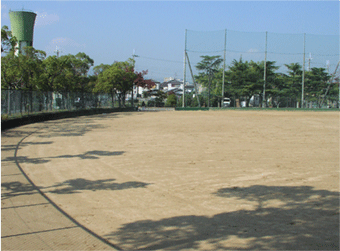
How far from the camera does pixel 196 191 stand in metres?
7.42

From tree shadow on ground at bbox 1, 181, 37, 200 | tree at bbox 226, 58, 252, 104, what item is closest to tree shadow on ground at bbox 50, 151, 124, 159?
tree shadow on ground at bbox 1, 181, 37, 200

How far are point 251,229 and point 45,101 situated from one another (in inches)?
983

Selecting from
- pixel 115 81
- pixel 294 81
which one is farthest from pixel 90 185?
pixel 294 81

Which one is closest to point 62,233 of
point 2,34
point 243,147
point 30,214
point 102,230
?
point 102,230

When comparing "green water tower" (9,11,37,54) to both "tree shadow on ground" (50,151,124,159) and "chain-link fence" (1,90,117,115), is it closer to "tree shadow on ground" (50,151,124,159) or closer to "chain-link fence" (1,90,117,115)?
"chain-link fence" (1,90,117,115)

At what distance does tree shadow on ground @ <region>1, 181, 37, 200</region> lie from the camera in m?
6.97

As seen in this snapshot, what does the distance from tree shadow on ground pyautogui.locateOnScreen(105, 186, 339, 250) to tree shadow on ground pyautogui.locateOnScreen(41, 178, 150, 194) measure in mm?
2193

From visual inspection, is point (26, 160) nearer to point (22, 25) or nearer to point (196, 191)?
point (196, 191)

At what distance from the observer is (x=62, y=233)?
5227mm

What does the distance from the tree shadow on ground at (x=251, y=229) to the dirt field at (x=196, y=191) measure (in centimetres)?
1

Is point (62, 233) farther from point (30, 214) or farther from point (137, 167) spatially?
point (137, 167)

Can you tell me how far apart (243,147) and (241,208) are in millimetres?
6948

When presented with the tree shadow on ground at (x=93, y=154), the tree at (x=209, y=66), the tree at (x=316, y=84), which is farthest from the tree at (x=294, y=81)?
the tree shadow on ground at (x=93, y=154)

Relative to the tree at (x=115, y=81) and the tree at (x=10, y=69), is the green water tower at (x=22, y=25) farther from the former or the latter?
the tree at (x=10, y=69)
